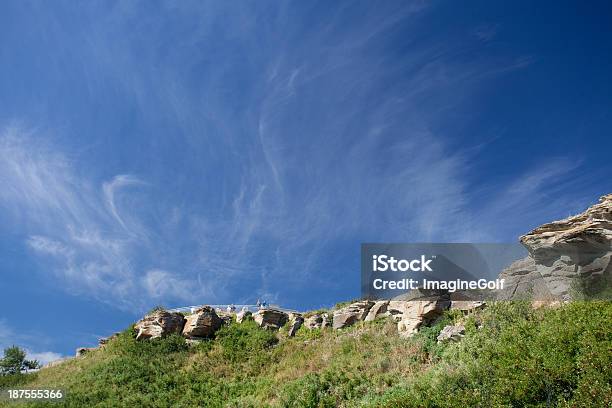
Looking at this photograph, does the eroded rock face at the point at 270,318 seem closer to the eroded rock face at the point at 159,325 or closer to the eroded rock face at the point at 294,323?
the eroded rock face at the point at 294,323

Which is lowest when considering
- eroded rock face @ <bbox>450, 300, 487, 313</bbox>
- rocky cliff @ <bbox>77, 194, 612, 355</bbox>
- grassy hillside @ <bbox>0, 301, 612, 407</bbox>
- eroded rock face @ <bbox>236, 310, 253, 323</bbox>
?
grassy hillside @ <bbox>0, 301, 612, 407</bbox>

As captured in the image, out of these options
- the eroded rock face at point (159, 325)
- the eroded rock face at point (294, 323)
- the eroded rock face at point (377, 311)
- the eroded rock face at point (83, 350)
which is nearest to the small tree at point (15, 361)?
the eroded rock face at point (83, 350)

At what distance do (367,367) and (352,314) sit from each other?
11857 mm

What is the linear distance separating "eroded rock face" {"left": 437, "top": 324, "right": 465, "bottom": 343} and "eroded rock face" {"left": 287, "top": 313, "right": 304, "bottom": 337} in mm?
16148

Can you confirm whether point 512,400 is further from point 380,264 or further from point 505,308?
point 380,264

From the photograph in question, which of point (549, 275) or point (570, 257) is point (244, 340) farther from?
point (570, 257)

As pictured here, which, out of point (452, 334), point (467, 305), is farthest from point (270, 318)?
point (452, 334)

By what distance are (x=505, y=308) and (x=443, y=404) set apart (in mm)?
7770

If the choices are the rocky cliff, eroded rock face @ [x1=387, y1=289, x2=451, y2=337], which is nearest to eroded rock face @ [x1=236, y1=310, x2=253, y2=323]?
the rocky cliff

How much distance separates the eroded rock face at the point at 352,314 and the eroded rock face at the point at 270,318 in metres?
5.83

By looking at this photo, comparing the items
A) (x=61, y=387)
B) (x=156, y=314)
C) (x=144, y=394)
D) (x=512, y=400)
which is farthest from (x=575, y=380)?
(x=156, y=314)

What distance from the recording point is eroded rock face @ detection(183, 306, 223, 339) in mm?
35562

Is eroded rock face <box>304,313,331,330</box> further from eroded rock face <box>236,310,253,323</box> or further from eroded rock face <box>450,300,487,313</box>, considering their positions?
eroded rock face <box>450,300,487,313</box>

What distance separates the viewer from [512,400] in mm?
11188
